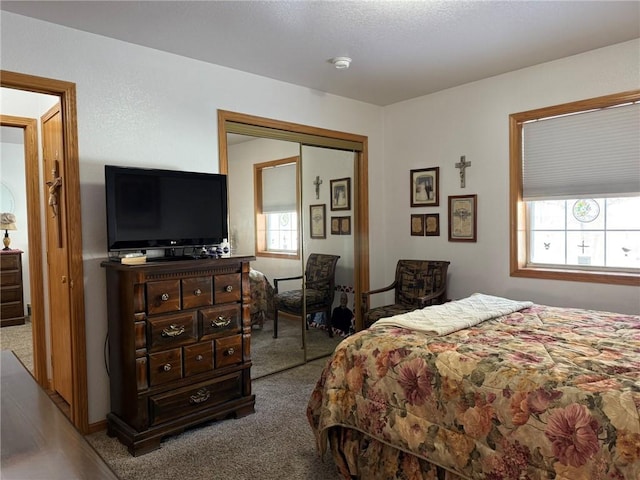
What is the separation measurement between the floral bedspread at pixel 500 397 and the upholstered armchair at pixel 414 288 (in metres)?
1.51

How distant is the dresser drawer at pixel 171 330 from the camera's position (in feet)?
8.64

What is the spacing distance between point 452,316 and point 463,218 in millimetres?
1837

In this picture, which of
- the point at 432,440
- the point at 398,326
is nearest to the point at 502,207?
the point at 398,326

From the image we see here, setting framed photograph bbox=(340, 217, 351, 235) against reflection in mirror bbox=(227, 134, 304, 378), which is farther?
framed photograph bbox=(340, 217, 351, 235)

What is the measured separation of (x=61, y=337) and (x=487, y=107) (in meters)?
3.95

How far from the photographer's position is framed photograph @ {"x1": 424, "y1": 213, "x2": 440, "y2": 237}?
14.4ft

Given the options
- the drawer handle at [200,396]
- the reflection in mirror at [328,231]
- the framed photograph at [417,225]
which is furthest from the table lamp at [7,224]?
the framed photograph at [417,225]

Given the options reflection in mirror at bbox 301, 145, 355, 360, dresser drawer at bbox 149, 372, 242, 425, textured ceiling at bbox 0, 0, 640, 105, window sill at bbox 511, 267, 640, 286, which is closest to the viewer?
textured ceiling at bbox 0, 0, 640, 105

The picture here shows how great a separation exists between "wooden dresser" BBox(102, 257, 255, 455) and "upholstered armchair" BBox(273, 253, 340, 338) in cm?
99

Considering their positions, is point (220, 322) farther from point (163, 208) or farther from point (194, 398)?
point (163, 208)

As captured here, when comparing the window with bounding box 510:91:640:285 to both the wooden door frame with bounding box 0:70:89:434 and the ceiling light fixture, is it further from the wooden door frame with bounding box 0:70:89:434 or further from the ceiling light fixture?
the wooden door frame with bounding box 0:70:89:434

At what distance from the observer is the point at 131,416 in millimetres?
2648

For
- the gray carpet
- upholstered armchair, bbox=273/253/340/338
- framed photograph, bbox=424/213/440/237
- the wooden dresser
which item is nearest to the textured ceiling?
framed photograph, bbox=424/213/440/237

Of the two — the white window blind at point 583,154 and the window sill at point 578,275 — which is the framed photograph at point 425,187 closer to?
the white window blind at point 583,154
